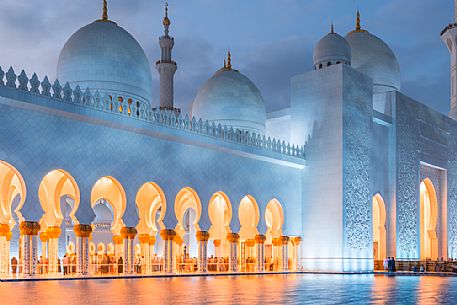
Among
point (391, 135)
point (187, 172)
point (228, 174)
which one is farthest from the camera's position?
point (391, 135)

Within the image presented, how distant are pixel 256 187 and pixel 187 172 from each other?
215cm

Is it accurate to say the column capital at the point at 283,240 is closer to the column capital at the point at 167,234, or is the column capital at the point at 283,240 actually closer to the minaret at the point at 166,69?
the column capital at the point at 167,234

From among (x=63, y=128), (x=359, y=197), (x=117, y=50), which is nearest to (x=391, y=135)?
(x=359, y=197)

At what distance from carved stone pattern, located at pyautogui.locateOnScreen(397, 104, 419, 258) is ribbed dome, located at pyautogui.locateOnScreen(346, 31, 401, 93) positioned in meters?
1.43

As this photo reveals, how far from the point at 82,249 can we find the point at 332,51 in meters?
8.49

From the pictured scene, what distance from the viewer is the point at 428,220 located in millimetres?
18438

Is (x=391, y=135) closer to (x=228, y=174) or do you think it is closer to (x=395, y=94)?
(x=395, y=94)

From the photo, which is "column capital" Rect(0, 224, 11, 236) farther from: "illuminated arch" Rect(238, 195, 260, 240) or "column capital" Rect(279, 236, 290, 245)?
"column capital" Rect(279, 236, 290, 245)

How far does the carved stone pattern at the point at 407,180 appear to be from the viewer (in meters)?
15.6

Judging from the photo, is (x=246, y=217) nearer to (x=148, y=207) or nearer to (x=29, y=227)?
(x=148, y=207)

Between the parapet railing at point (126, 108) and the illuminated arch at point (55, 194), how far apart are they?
1.27 m

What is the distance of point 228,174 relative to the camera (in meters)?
12.8

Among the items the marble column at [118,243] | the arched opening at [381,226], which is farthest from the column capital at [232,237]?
the arched opening at [381,226]

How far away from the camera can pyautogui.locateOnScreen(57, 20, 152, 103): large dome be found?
12312 millimetres
